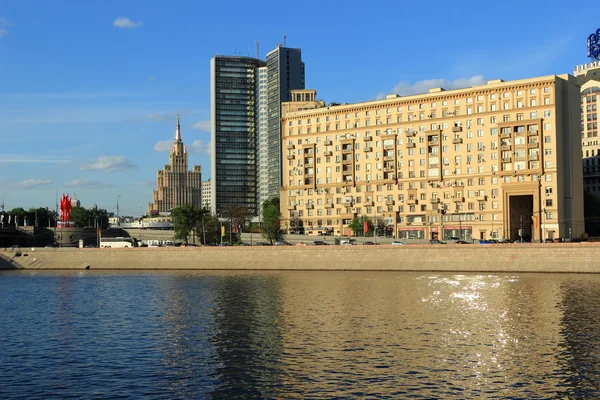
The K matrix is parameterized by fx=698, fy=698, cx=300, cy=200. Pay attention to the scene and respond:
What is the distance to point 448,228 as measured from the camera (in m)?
174

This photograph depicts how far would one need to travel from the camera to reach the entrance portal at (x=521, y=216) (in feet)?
541

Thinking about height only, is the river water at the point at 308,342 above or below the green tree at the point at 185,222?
below

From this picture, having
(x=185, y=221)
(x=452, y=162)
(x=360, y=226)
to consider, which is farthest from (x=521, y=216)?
(x=185, y=221)

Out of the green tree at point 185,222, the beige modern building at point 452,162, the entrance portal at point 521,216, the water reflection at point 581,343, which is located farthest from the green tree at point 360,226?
the water reflection at point 581,343

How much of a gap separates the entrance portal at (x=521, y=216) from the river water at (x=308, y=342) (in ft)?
246

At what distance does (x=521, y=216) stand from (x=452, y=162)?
2113 centimetres

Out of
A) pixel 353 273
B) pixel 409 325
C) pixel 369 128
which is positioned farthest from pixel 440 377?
pixel 369 128

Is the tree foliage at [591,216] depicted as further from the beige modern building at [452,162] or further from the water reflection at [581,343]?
the water reflection at [581,343]

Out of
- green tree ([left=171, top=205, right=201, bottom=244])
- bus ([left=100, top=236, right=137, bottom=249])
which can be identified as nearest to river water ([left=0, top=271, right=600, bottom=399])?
bus ([left=100, top=236, right=137, bottom=249])

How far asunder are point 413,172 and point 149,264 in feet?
238

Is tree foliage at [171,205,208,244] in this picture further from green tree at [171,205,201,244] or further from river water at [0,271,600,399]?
river water at [0,271,600,399]

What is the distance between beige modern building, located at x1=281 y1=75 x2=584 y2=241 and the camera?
15923cm

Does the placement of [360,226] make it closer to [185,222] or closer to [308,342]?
[185,222]

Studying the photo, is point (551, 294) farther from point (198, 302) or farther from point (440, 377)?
point (440, 377)
